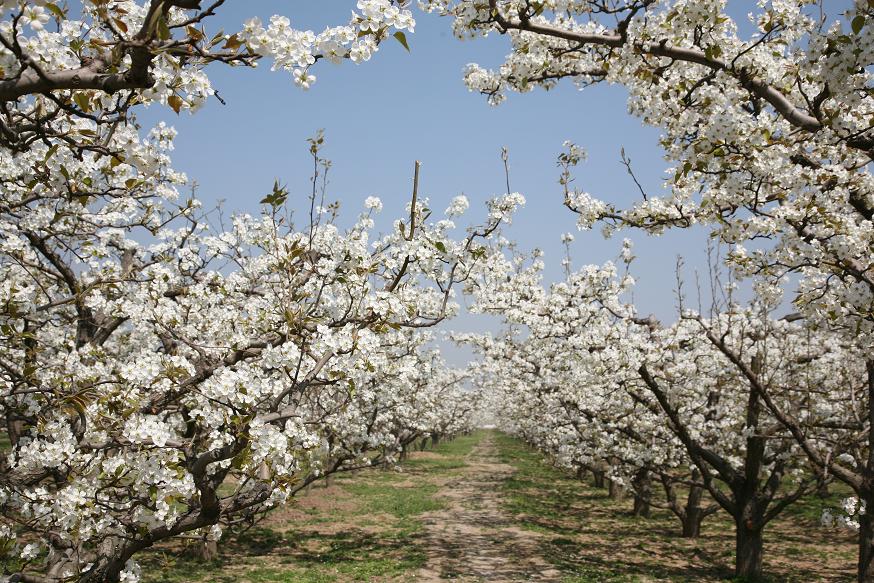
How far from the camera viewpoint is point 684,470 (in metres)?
26.9

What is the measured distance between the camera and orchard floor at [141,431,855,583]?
11586 mm

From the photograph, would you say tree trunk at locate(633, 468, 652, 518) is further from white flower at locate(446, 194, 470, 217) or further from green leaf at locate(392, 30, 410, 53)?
green leaf at locate(392, 30, 410, 53)

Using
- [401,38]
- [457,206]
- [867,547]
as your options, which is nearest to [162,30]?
[401,38]

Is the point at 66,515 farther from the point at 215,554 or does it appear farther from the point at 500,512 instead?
the point at 500,512

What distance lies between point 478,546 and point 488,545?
0.29m

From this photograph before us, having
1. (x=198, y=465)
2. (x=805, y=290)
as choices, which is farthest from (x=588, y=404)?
(x=198, y=465)

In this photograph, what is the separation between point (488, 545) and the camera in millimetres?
14289

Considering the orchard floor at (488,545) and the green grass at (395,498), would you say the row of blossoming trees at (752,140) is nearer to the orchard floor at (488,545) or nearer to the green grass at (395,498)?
the orchard floor at (488,545)

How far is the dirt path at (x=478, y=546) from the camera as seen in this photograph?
11.6 m

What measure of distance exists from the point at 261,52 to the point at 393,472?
105 ft

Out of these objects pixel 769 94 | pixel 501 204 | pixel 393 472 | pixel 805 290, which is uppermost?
pixel 769 94

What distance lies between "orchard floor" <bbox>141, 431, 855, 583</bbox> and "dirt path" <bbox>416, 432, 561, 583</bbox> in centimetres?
3

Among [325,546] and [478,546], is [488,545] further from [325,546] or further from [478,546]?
[325,546]

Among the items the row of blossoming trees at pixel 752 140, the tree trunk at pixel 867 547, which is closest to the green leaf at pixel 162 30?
the row of blossoming trees at pixel 752 140
